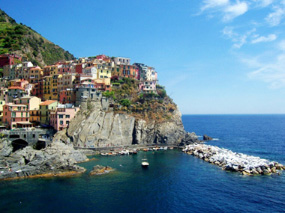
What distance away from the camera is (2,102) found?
7475 centimetres

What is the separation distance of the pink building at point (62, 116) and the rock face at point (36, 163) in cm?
1431

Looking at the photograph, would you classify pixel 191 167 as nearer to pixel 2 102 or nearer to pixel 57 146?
pixel 57 146

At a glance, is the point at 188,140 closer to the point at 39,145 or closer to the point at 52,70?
the point at 39,145

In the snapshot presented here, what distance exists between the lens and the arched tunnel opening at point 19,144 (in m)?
63.7

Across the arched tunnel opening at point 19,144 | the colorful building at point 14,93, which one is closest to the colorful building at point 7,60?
the colorful building at point 14,93

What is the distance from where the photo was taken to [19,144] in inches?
2532

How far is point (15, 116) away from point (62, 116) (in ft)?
41.9

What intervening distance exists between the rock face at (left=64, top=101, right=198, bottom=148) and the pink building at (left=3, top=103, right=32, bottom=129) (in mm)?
13184

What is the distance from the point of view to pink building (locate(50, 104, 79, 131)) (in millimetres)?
71500

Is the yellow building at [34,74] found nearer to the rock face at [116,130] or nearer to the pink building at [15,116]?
the pink building at [15,116]

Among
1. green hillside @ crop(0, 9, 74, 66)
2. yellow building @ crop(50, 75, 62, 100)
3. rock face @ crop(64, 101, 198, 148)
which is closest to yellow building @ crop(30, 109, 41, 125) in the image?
rock face @ crop(64, 101, 198, 148)

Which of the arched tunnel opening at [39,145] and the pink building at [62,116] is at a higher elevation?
the pink building at [62,116]

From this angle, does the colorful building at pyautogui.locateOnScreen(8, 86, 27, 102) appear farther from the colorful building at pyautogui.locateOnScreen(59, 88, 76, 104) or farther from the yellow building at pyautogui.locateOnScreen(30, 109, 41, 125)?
the colorful building at pyautogui.locateOnScreen(59, 88, 76, 104)

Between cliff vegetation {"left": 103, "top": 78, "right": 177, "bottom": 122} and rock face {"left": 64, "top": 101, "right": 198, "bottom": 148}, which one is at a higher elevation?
cliff vegetation {"left": 103, "top": 78, "right": 177, "bottom": 122}
